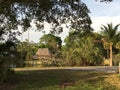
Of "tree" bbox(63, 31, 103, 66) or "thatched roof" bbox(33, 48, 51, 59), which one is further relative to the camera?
"thatched roof" bbox(33, 48, 51, 59)

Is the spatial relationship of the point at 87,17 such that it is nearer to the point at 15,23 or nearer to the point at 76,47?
the point at 15,23

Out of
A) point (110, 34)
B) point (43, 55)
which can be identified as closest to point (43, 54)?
point (43, 55)

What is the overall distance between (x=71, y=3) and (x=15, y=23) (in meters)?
4.07

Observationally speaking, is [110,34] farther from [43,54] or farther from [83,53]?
[43,54]

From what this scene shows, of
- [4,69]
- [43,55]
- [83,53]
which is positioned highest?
[43,55]

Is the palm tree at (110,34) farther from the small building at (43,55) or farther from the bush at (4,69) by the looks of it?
the bush at (4,69)

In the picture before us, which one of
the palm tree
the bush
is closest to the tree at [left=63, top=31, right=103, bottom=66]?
the palm tree

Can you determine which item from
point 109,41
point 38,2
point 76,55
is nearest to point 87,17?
point 38,2

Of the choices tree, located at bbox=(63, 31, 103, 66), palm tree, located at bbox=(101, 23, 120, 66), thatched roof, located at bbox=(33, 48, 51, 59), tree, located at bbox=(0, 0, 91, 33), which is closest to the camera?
tree, located at bbox=(0, 0, 91, 33)

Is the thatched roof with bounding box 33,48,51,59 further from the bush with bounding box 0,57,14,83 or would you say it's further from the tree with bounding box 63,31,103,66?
the bush with bounding box 0,57,14,83

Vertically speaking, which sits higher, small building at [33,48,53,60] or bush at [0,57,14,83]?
small building at [33,48,53,60]

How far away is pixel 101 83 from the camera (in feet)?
72.0

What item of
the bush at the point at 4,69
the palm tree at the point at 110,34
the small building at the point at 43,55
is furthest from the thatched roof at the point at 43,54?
the bush at the point at 4,69

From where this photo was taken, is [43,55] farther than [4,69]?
Yes
